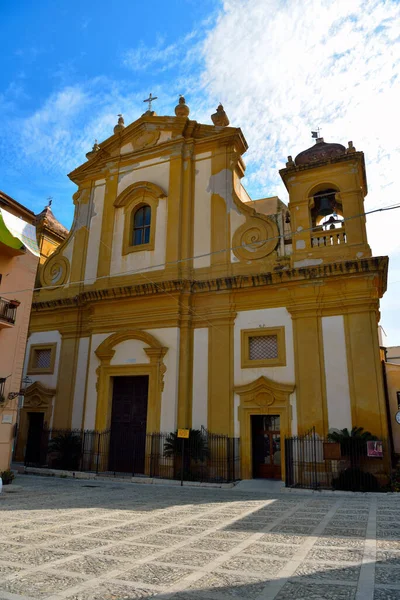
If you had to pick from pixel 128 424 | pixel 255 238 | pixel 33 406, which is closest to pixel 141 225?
pixel 255 238

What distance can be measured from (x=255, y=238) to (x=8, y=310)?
925cm

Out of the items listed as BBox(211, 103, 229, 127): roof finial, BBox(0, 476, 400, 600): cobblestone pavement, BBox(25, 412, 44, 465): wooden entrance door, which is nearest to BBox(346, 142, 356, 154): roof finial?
BBox(211, 103, 229, 127): roof finial

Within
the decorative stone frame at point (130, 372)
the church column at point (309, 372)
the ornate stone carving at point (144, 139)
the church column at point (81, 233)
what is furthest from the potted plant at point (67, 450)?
the ornate stone carving at point (144, 139)

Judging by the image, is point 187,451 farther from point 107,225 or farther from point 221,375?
point 107,225

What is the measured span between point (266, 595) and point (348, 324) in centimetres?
1156

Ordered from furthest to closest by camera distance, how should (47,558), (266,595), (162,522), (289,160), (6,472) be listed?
(289,160) → (6,472) → (162,522) → (47,558) → (266,595)

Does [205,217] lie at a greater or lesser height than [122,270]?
greater

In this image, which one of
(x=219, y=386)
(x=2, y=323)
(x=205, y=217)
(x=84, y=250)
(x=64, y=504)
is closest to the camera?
(x=64, y=504)

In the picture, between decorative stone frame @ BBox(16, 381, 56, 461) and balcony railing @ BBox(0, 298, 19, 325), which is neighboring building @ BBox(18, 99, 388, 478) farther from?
balcony railing @ BBox(0, 298, 19, 325)

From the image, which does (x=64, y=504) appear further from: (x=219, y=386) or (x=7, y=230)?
(x=7, y=230)

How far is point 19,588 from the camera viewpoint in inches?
175

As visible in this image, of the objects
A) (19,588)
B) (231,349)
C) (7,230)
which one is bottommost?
(19,588)

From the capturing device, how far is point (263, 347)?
636 inches

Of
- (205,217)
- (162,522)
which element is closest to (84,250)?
(205,217)
